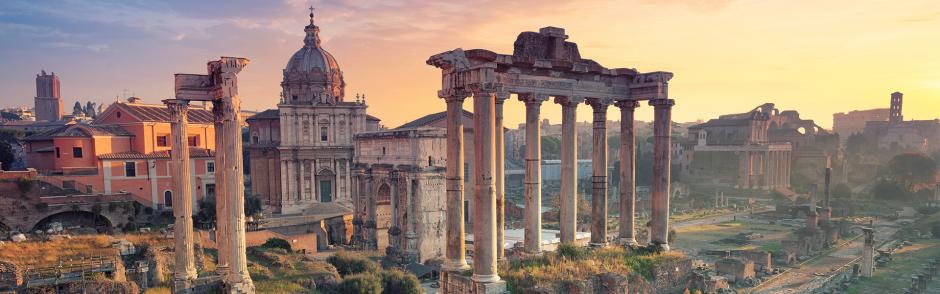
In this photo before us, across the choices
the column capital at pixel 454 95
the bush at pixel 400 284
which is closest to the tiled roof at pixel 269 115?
the bush at pixel 400 284

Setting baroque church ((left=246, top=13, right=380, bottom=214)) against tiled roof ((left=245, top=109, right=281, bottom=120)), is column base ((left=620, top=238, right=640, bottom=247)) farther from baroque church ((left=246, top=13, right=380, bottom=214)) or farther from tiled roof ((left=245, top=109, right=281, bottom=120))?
tiled roof ((left=245, top=109, right=281, bottom=120))

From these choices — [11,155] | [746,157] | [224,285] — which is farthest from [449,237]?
[746,157]

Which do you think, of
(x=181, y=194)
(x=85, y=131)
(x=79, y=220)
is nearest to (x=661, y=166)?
(x=181, y=194)

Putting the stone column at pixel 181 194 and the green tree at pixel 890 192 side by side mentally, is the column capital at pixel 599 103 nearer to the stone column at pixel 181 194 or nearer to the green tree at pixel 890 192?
the stone column at pixel 181 194

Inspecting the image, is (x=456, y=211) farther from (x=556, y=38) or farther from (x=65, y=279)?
(x=65, y=279)

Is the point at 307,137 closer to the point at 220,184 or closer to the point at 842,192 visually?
the point at 220,184

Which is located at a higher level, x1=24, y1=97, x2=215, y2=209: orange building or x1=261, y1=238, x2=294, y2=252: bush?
x1=24, y1=97, x2=215, y2=209: orange building

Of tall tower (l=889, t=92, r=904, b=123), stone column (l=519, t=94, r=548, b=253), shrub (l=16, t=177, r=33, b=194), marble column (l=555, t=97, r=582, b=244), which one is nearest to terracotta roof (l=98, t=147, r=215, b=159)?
shrub (l=16, t=177, r=33, b=194)

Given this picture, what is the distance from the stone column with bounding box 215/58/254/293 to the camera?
45.0 feet

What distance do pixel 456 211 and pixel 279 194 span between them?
29155 millimetres

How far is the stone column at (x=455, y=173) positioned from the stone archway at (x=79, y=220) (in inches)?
920

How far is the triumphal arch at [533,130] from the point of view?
450 inches

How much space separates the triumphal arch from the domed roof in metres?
27.0

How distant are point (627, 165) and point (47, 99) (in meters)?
113
